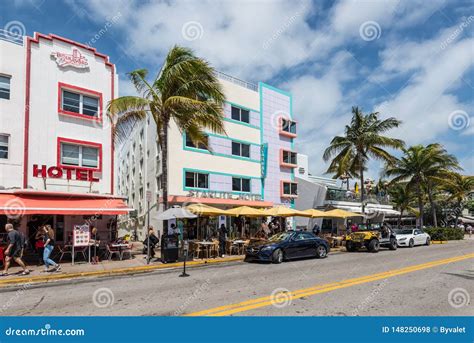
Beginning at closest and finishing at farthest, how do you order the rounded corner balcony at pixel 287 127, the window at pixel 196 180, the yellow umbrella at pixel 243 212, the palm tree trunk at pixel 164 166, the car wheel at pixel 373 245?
the palm tree trunk at pixel 164 166, the yellow umbrella at pixel 243 212, the car wheel at pixel 373 245, the window at pixel 196 180, the rounded corner balcony at pixel 287 127

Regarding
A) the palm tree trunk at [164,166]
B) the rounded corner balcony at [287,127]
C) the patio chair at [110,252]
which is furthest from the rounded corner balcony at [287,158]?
the patio chair at [110,252]

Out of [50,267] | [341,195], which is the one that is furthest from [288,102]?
[50,267]

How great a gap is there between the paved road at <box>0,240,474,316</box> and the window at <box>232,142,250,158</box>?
614 inches

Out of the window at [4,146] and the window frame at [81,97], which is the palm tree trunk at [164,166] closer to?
the window frame at [81,97]

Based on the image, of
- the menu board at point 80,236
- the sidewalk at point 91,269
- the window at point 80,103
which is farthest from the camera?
the window at point 80,103

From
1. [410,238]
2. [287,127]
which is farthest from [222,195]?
[410,238]

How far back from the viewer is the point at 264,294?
879 cm

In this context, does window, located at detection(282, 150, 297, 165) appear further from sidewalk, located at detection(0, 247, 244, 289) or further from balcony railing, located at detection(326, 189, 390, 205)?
sidewalk, located at detection(0, 247, 244, 289)

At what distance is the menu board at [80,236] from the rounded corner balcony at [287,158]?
62.6 ft

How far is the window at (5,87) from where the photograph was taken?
1675 centimetres

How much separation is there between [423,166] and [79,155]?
28.9m

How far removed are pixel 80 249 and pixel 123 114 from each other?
6766mm

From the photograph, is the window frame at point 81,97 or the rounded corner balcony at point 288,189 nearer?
the window frame at point 81,97
